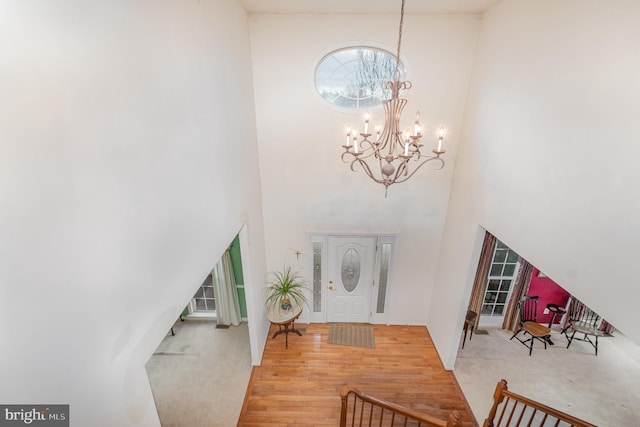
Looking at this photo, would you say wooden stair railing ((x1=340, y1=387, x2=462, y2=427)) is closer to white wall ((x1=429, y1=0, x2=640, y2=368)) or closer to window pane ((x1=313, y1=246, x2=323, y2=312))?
white wall ((x1=429, y1=0, x2=640, y2=368))

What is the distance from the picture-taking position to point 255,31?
3938mm

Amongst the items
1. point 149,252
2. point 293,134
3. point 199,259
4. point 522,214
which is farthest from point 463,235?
point 149,252

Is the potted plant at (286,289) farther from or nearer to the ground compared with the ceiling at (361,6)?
nearer to the ground

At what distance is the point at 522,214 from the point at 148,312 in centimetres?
318

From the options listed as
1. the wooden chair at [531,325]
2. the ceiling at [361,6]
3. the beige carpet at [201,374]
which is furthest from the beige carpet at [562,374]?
the ceiling at [361,6]

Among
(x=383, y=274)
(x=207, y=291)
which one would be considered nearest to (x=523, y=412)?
(x=383, y=274)

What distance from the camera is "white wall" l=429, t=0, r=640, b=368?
190 centimetres

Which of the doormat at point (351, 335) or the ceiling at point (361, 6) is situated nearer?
the ceiling at point (361, 6)

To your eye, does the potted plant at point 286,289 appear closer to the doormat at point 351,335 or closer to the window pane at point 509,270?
the doormat at point 351,335

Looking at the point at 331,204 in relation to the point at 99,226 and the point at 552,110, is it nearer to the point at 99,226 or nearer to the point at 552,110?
the point at 552,110

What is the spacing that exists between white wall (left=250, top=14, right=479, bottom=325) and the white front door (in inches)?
13.4

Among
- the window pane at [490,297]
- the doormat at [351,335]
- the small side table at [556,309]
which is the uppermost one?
the window pane at [490,297]

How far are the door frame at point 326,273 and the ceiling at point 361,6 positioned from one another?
3101mm

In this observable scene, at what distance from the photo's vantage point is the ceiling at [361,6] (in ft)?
11.6
